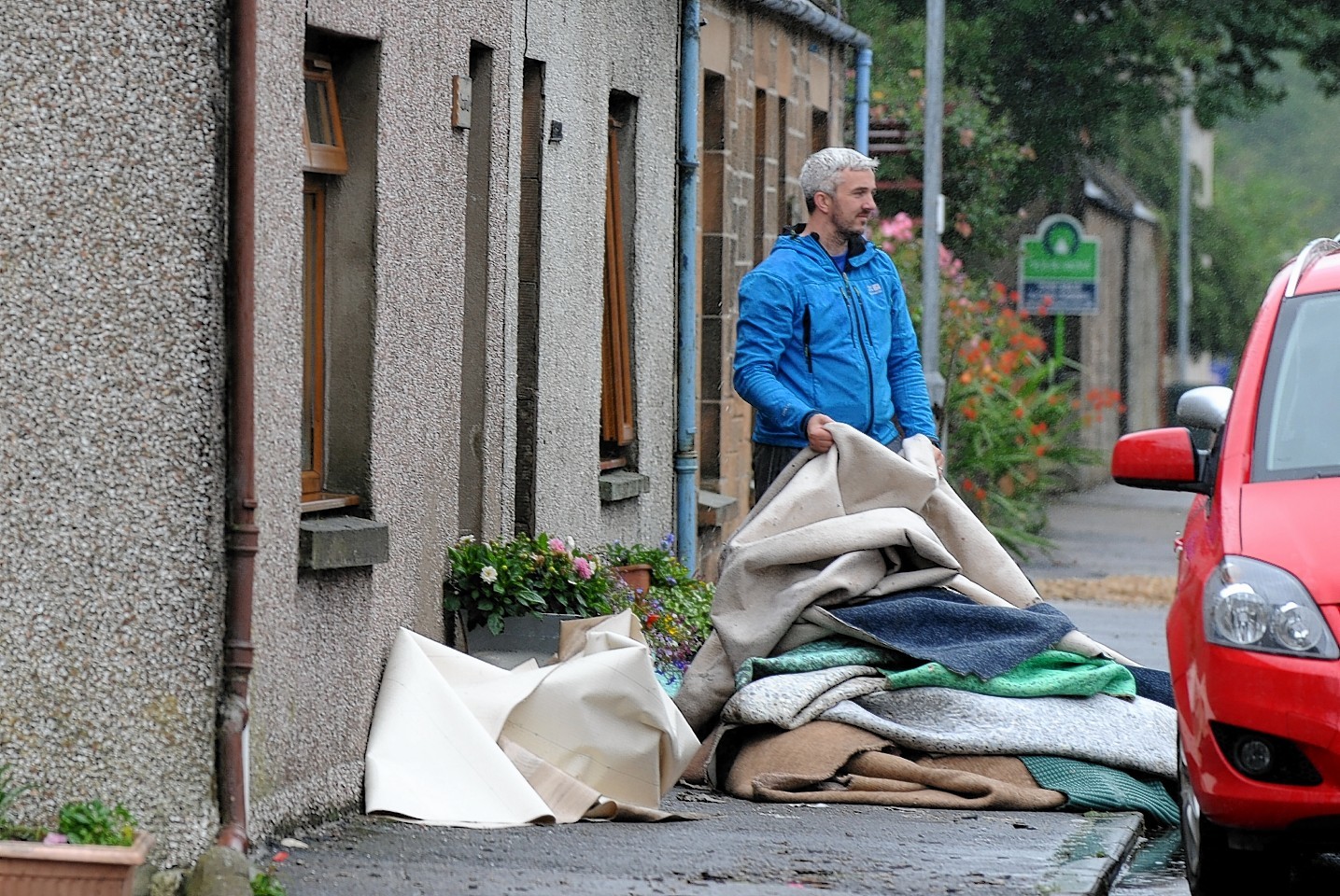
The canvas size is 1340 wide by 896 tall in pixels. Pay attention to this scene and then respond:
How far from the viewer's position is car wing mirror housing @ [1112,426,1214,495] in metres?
5.91

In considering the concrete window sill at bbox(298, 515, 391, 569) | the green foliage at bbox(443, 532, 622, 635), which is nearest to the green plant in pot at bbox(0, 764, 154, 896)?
the concrete window sill at bbox(298, 515, 391, 569)

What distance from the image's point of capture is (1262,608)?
16.9ft

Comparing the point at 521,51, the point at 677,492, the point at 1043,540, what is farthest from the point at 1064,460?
the point at 521,51

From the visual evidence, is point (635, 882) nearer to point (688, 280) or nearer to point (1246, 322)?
point (688, 280)

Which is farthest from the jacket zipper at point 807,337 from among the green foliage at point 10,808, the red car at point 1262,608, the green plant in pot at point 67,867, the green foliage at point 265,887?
→ the green plant in pot at point 67,867

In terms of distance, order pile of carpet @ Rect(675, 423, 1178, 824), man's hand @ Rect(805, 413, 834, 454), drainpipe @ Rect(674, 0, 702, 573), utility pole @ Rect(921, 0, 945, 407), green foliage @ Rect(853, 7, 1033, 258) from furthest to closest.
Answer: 1. green foliage @ Rect(853, 7, 1033, 258)
2. utility pole @ Rect(921, 0, 945, 407)
3. drainpipe @ Rect(674, 0, 702, 573)
4. man's hand @ Rect(805, 413, 834, 454)
5. pile of carpet @ Rect(675, 423, 1178, 824)

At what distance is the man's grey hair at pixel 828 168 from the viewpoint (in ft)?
27.0

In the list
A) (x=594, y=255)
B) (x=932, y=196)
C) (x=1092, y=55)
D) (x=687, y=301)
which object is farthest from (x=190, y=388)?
(x=1092, y=55)

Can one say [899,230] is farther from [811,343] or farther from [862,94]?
[811,343]

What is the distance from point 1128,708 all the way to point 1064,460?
516 inches

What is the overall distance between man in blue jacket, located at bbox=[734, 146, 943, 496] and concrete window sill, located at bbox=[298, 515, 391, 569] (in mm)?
1791

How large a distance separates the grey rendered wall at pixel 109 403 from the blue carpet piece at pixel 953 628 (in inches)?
104

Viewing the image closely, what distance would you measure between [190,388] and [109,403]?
7.7 inches

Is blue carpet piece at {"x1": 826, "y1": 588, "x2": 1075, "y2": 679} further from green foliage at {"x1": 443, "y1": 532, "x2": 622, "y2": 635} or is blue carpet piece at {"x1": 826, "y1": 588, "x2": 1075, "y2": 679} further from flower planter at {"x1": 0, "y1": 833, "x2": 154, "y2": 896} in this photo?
flower planter at {"x1": 0, "y1": 833, "x2": 154, "y2": 896}
